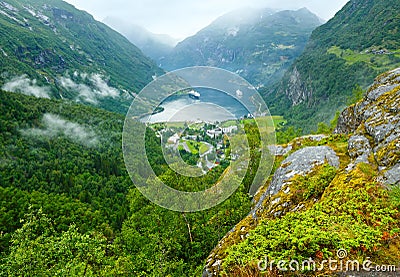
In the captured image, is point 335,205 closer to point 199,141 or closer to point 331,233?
point 331,233

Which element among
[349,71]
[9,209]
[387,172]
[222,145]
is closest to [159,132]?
[222,145]

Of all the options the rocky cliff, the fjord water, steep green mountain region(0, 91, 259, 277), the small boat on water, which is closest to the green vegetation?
the rocky cliff

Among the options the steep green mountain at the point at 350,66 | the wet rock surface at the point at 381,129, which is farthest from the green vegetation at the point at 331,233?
the steep green mountain at the point at 350,66

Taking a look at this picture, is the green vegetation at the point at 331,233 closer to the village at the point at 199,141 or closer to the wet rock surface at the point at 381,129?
the wet rock surface at the point at 381,129

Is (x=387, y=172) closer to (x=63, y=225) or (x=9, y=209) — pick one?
(x=63, y=225)

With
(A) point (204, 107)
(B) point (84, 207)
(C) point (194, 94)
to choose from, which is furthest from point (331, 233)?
(B) point (84, 207)
